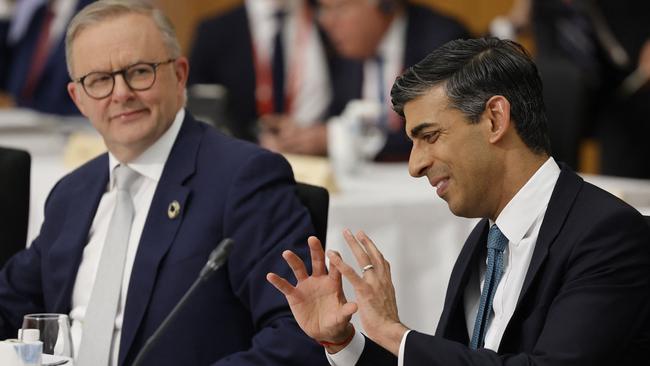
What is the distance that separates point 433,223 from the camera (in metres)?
4.00

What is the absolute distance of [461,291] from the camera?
2354 mm

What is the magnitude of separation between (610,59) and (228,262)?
12.0ft

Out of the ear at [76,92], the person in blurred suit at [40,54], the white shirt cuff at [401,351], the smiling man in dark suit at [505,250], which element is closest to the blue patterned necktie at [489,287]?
the smiling man in dark suit at [505,250]

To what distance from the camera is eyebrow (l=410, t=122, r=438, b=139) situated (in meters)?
2.20

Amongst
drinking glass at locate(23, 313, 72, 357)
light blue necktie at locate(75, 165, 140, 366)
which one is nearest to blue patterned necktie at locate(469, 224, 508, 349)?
drinking glass at locate(23, 313, 72, 357)

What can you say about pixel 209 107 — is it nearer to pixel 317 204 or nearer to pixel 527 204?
pixel 317 204

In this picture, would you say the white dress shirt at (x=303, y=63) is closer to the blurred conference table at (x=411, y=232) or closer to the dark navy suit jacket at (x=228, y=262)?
the blurred conference table at (x=411, y=232)

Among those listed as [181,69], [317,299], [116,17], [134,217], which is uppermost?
[116,17]

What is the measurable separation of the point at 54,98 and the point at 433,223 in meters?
2.60

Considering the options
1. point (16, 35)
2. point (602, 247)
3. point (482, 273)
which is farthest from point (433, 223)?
point (16, 35)

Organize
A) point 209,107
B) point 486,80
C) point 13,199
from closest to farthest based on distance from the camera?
1. point 486,80
2. point 13,199
3. point 209,107

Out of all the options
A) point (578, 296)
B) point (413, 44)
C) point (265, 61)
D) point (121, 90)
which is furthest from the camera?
point (265, 61)

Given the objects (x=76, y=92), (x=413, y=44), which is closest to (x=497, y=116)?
(x=76, y=92)

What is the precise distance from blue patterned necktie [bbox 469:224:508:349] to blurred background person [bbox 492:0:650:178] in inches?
143
